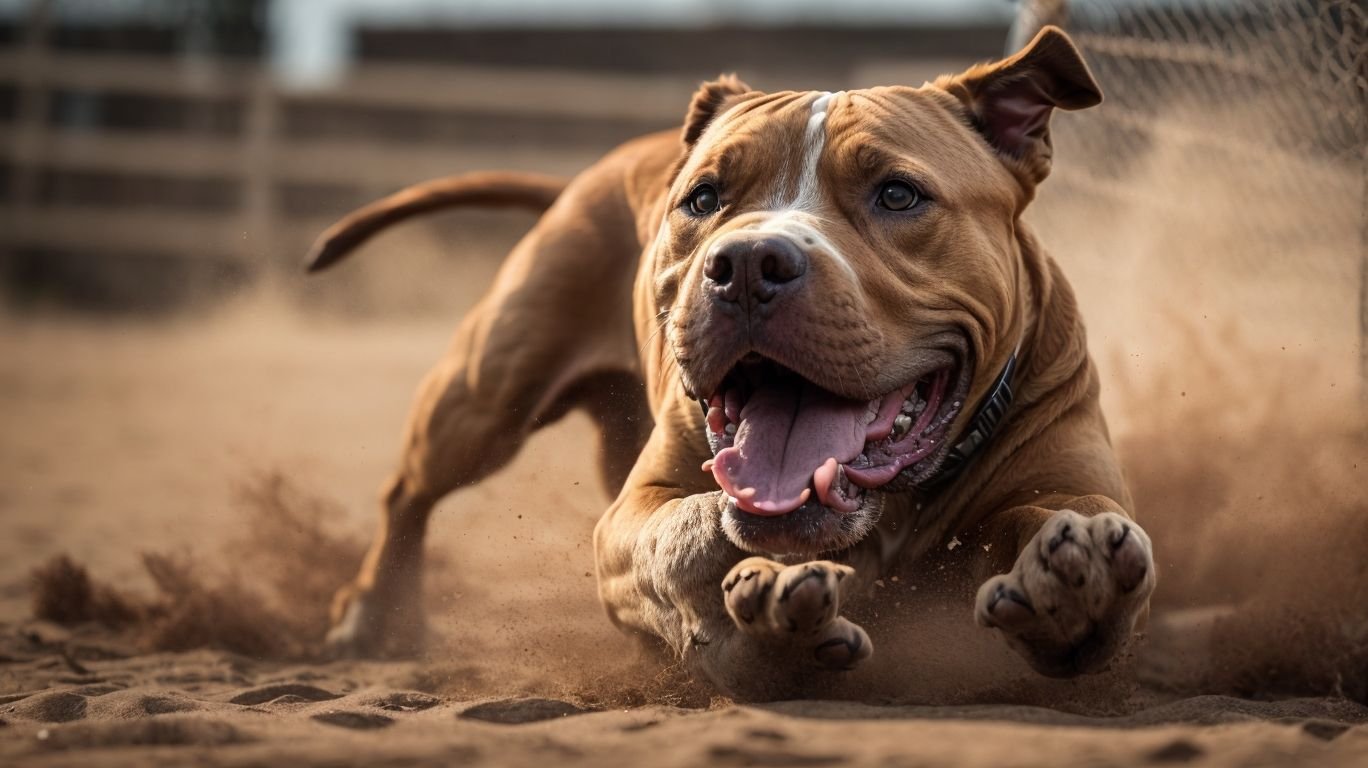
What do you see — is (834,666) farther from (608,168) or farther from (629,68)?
(629,68)

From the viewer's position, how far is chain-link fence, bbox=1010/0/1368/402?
517 cm

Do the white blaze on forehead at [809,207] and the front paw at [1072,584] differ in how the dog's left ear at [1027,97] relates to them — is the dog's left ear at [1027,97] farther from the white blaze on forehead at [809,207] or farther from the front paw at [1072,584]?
the front paw at [1072,584]

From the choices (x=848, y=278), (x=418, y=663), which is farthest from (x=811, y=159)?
(x=418, y=663)

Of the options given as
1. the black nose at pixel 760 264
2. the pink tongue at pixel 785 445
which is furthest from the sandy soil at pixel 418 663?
the black nose at pixel 760 264

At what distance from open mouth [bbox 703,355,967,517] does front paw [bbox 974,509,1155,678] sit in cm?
40

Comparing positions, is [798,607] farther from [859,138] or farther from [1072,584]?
[859,138]

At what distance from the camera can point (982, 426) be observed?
11.5 feet

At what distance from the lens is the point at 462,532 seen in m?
5.46

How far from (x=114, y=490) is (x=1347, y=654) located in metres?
5.68

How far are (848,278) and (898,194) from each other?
1.16 ft

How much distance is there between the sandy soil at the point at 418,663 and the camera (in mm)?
2590

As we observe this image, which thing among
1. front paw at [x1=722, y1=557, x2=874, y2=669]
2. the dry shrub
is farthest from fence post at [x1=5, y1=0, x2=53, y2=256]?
front paw at [x1=722, y1=557, x2=874, y2=669]

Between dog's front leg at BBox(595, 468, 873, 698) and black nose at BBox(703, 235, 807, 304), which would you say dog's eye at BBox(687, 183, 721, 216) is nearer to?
black nose at BBox(703, 235, 807, 304)

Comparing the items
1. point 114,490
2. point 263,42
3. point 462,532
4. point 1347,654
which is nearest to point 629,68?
point 263,42
